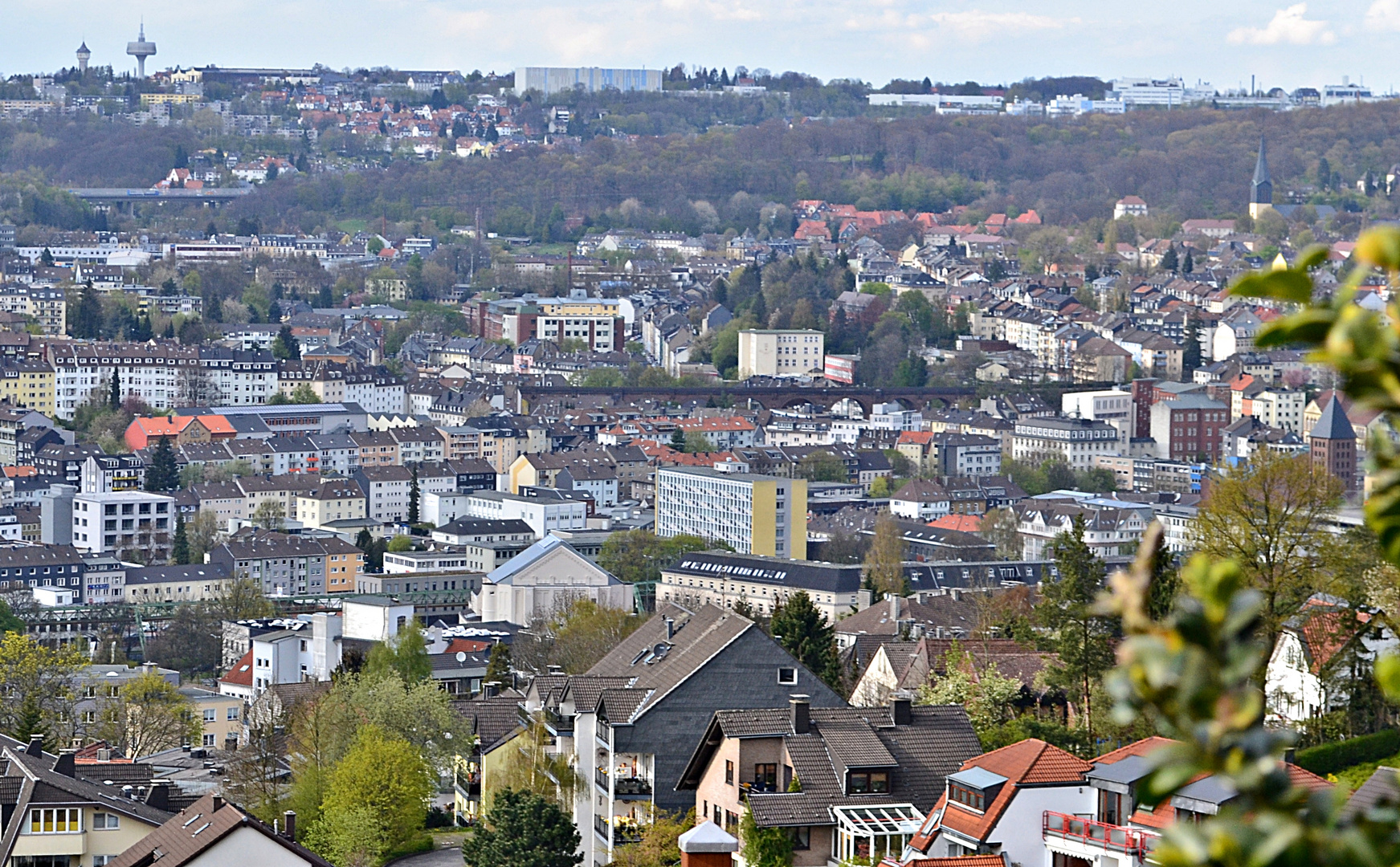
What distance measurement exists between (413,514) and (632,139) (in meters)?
73.6

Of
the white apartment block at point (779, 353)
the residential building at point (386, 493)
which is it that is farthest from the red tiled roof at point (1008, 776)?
the white apartment block at point (779, 353)

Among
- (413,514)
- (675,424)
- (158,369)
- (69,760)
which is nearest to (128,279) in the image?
(158,369)

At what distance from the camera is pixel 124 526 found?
51.2 meters

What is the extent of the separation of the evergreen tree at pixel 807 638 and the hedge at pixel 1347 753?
743 centimetres

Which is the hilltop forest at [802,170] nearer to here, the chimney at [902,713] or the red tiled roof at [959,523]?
the red tiled roof at [959,523]

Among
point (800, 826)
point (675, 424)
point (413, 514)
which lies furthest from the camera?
point (675, 424)

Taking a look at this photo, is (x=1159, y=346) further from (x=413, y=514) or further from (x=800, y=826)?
(x=800, y=826)

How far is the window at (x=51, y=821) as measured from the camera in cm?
1336

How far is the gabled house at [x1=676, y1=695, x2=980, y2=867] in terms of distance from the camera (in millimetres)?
12352

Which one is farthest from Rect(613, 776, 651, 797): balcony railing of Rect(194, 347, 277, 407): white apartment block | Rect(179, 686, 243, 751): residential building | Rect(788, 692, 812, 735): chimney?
Rect(194, 347, 277, 407): white apartment block

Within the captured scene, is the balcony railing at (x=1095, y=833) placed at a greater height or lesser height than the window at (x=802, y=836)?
greater


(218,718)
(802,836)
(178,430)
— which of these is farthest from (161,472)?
(802,836)

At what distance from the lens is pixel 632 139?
126 m

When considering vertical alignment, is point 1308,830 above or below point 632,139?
below
